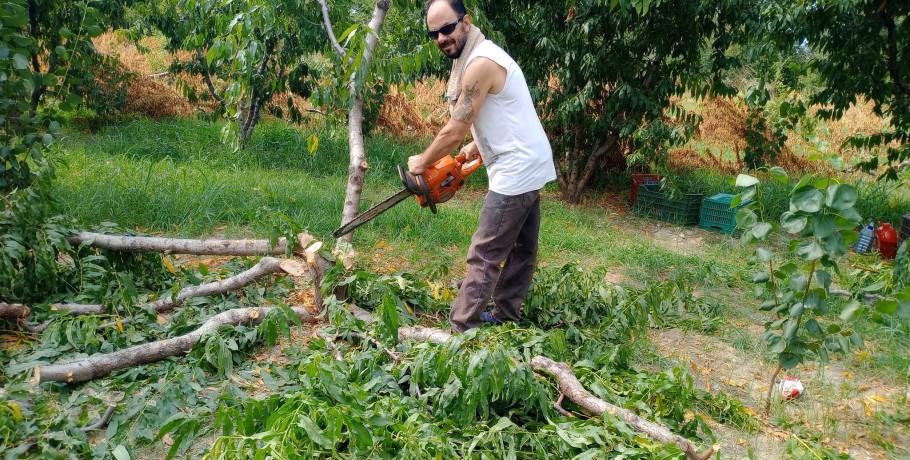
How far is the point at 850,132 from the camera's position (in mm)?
11008

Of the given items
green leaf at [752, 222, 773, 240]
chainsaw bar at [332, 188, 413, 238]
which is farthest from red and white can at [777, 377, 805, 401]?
chainsaw bar at [332, 188, 413, 238]

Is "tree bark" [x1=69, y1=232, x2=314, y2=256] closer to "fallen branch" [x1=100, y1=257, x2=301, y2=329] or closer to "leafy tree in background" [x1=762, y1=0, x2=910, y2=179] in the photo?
"fallen branch" [x1=100, y1=257, x2=301, y2=329]

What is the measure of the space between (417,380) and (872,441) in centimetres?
224

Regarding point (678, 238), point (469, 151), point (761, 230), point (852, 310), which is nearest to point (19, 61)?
point (469, 151)

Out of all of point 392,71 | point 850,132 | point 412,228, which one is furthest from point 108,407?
point 850,132

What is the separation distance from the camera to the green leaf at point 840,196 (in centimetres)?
269

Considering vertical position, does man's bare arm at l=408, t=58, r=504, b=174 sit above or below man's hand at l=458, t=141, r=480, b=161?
above

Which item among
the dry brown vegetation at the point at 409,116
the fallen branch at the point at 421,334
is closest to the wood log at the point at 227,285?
the fallen branch at the point at 421,334

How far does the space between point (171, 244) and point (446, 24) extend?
82.8 inches

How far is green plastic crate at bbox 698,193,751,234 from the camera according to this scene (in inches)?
277

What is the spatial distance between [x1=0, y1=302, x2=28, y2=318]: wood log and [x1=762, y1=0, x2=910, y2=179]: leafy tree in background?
20.0 ft

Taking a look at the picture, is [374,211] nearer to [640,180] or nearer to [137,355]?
[137,355]

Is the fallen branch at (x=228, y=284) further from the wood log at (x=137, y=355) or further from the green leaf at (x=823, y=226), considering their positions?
the green leaf at (x=823, y=226)

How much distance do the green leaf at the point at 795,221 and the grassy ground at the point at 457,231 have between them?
884mm
